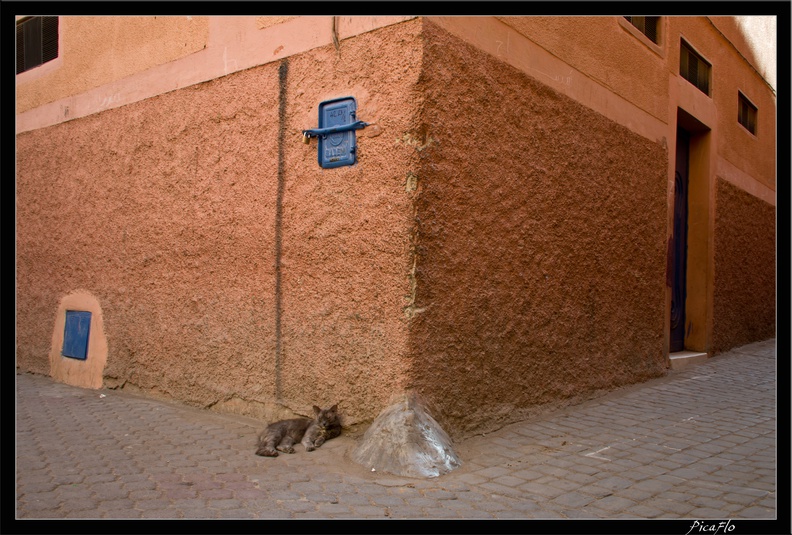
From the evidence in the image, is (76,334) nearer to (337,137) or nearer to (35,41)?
(35,41)

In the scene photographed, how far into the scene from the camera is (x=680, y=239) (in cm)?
895

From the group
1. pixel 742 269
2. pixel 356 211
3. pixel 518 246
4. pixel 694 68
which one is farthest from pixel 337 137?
pixel 742 269

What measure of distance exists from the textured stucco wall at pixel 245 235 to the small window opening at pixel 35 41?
1263 millimetres

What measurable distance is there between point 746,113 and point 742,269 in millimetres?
2610

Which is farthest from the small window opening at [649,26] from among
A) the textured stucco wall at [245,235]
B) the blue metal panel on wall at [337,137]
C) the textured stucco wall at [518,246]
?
the blue metal panel on wall at [337,137]

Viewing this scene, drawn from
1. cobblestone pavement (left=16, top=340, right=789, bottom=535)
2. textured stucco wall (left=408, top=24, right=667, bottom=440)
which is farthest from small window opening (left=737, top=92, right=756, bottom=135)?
cobblestone pavement (left=16, top=340, right=789, bottom=535)

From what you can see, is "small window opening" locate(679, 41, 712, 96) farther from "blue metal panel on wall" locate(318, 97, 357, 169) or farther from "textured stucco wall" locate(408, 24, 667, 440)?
"blue metal panel on wall" locate(318, 97, 357, 169)

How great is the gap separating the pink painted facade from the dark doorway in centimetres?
96

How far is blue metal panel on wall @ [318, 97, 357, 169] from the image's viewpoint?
15.6 feet

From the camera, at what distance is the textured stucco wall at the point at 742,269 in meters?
9.27

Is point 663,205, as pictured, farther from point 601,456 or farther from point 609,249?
point 601,456

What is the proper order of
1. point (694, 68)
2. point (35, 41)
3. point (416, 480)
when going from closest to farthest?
point (416, 480), point (35, 41), point (694, 68)

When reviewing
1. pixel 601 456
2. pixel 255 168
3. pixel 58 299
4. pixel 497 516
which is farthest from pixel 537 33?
pixel 58 299

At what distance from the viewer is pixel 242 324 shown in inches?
214
